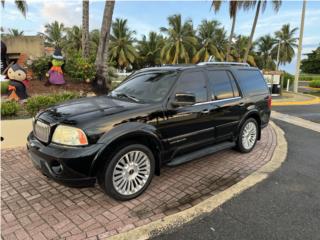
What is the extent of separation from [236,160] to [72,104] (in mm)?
3155

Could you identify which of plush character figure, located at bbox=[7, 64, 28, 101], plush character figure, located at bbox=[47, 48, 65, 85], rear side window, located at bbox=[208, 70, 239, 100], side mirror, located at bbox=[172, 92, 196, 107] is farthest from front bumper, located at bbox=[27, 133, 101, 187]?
plush character figure, located at bbox=[47, 48, 65, 85]

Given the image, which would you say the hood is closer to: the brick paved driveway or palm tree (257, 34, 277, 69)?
the brick paved driveway

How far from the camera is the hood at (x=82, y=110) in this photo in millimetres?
3336

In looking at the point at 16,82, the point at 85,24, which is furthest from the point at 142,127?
the point at 85,24

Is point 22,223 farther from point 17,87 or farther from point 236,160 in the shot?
point 17,87

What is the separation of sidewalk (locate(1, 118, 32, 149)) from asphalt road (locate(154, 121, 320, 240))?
4333mm

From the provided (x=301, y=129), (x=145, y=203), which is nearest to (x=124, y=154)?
(x=145, y=203)

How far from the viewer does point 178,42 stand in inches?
1560

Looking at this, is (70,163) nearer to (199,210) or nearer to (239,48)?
(199,210)

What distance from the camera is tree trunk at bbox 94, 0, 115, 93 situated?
9.84 m

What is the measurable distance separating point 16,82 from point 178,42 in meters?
34.4

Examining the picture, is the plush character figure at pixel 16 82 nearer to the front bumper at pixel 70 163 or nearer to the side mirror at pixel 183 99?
the front bumper at pixel 70 163

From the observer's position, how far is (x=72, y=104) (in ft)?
13.0

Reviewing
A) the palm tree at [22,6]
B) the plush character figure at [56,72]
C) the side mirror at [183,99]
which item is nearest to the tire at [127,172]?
the side mirror at [183,99]
